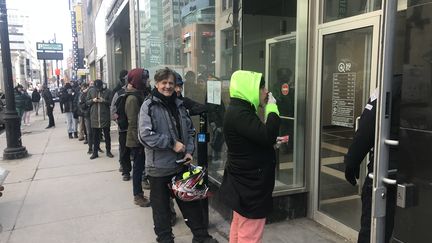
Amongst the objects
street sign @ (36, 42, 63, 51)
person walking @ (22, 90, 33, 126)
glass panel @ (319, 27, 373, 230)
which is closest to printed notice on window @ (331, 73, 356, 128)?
glass panel @ (319, 27, 373, 230)

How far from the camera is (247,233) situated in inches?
119

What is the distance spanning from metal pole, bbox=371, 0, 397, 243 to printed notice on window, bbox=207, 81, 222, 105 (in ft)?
11.3

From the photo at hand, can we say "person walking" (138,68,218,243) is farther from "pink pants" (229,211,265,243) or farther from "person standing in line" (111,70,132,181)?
"person standing in line" (111,70,132,181)

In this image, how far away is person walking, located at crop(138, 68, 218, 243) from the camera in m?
3.69

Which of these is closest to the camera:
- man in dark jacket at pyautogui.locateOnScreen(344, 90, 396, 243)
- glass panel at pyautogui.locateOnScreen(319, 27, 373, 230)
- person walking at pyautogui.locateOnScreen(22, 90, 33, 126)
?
man in dark jacket at pyautogui.locateOnScreen(344, 90, 396, 243)

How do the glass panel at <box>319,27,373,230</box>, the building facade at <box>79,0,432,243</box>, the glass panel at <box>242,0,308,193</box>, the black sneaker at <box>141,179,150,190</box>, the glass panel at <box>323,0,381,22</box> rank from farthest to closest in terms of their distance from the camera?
the black sneaker at <box>141,179,150,190</box> < the glass panel at <box>242,0,308,193</box> < the glass panel at <box>319,27,373,230</box> < the glass panel at <box>323,0,381,22</box> < the building facade at <box>79,0,432,243</box>

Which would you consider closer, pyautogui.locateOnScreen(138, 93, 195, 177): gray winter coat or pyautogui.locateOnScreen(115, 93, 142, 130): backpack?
pyautogui.locateOnScreen(138, 93, 195, 177): gray winter coat

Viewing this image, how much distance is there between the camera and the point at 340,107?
4129 mm

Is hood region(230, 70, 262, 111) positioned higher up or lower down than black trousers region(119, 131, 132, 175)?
higher up

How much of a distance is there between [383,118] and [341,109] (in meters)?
2.48

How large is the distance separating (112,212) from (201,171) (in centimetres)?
190

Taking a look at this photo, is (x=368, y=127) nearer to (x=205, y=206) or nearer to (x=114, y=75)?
(x=205, y=206)

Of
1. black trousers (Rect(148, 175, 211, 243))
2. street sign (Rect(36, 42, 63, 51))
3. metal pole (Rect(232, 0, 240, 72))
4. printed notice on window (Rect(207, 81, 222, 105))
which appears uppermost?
street sign (Rect(36, 42, 63, 51))

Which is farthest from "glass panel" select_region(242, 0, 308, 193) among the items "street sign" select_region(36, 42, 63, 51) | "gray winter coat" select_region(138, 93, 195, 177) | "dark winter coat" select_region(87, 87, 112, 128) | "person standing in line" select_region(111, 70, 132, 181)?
"street sign" select_region(36, 42, 63, 51)
